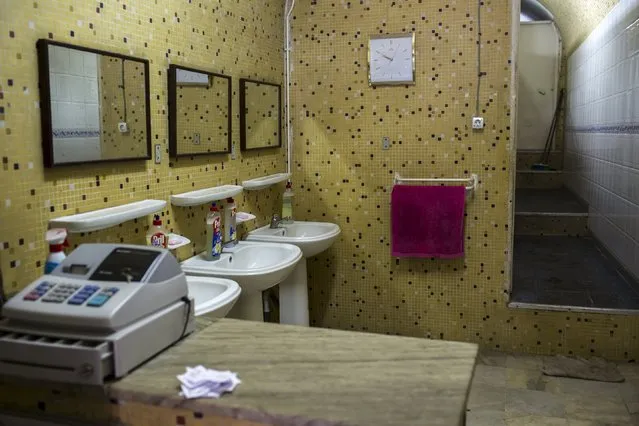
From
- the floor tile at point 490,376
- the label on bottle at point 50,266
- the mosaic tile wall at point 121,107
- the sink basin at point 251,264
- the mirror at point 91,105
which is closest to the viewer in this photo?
the label on bottle at point 50,266

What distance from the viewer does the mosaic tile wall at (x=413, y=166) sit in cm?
355

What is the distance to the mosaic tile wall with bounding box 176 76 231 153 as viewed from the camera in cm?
271

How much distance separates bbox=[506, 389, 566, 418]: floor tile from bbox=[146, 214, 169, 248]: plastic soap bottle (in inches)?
70.9

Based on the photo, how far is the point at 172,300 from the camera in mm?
1427

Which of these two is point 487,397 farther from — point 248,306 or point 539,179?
point 539,179

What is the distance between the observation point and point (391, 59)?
145 inches

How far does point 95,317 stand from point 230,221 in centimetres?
182

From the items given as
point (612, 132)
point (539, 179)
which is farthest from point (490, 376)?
point (539, 179)

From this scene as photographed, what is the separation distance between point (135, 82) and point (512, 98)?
220 cm

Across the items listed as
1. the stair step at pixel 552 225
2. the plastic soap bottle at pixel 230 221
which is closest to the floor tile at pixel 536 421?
the plastic soap bottle at pixel 230 221

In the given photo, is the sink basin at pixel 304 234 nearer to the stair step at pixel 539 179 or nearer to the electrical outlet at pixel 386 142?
the electrical outlet at pixel 386 142

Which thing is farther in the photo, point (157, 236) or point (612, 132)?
point (612, 132)

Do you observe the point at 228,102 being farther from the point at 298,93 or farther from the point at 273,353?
the point at 273,353

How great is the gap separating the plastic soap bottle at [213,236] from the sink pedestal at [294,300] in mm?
735
